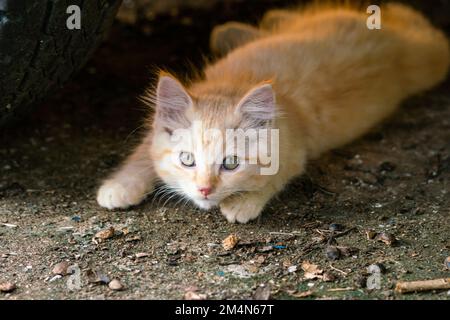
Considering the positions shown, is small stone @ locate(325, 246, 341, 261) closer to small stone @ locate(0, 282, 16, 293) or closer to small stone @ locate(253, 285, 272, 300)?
small stone @ locate(253, 285, 272, 300)

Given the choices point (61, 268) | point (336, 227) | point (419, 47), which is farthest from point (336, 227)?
point (419, 47)

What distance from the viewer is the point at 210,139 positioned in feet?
9.66

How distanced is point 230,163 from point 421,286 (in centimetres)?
97

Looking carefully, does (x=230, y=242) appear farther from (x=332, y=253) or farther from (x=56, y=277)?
(x=56, y=277)

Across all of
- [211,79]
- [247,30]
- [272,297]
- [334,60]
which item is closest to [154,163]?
[211,79]

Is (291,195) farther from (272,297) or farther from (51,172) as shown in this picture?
(51,172)

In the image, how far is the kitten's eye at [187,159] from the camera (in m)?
2.98

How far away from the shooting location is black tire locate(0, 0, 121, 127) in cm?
260

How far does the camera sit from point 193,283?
2537 millimetres

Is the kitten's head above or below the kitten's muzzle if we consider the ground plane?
above

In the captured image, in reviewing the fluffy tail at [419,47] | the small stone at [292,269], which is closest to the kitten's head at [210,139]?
the small stone at [292,269]

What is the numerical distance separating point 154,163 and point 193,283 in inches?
34.8

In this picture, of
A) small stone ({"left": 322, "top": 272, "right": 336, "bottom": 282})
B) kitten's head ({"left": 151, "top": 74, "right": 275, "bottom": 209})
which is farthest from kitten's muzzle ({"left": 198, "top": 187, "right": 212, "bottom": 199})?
small stone ({"left": 322, "top": 272, "right": 336, "bottom": 282})

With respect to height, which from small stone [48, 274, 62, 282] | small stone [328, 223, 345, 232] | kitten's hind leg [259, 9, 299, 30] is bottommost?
small stone [328, 223, 345, 232]
